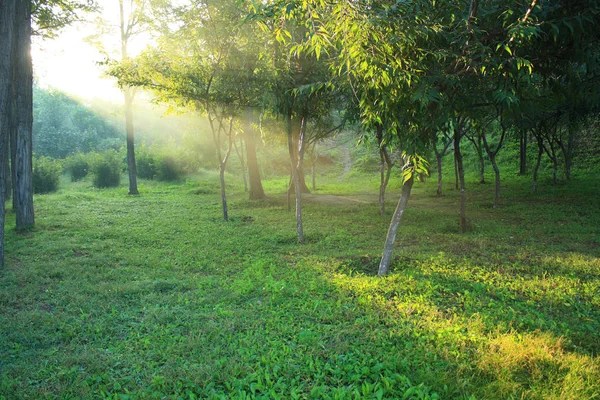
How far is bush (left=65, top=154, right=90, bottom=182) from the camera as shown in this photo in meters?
27.4

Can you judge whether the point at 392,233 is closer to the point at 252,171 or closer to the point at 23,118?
the point at 23,118

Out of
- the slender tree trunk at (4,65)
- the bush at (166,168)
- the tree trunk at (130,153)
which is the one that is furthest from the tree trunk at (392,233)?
the bush at (166,168)

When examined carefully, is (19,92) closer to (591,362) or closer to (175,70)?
(175,70)

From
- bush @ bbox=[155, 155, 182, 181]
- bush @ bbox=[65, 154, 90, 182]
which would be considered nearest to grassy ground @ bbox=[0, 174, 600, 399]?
bush @ bbox=[155, 155, 182, 181]

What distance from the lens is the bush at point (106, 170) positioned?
2372cm

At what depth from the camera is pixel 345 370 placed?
12.1 feet

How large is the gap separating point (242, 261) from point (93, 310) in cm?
304

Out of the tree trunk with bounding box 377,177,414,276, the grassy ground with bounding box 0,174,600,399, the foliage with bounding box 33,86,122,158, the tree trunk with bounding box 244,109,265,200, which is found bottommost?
the grassy ground with bounding box 0,174,600,399

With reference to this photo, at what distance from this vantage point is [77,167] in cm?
2745

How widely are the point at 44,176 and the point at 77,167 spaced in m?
7.24

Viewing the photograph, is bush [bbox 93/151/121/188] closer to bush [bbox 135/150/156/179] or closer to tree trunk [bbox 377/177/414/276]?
bush [bbox 135/150/156/179]

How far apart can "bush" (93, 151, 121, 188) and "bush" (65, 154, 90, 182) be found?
418 cm

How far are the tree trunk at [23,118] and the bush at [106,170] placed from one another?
12988mm

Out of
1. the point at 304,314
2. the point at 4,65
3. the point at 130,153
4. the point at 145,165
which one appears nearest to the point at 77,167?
the point at 145,165
